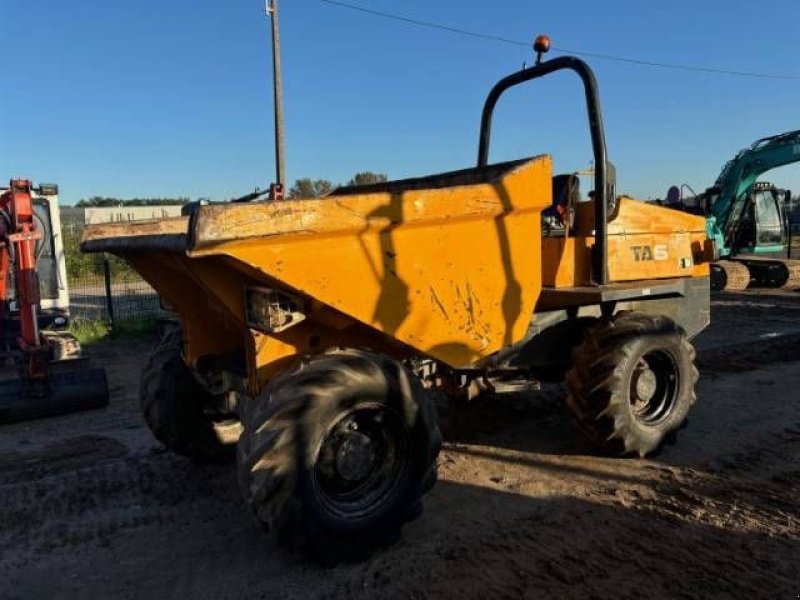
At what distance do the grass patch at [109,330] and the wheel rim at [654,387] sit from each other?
8361 millimetres

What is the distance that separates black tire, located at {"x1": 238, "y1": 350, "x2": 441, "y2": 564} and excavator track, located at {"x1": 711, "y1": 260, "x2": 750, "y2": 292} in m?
14.4

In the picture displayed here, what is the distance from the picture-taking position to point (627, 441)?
4734mm

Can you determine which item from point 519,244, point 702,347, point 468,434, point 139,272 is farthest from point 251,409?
point 702,347

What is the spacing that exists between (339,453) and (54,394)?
14.4 feet

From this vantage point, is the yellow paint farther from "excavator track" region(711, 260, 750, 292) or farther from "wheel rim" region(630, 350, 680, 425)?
"excavator track" region(711, 260, 750, 292)

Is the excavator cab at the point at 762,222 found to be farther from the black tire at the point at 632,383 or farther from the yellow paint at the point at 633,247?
the black tire at the point at 632,383

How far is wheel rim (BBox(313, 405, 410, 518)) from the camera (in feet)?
11.5

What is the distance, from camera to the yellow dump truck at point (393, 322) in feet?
10.7

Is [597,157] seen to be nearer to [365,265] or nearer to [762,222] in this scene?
[365,265]

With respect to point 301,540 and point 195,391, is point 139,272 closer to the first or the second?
point 195,391

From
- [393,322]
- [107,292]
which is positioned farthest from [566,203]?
[107,292]

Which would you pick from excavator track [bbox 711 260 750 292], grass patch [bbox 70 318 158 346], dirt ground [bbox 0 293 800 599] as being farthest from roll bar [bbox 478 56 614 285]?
excavator track [bbox 711 260 750 292]

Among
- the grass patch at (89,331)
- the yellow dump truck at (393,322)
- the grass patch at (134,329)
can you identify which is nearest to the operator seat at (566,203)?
the yellow dump truck at (393,322)

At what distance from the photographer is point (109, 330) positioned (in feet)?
38.4
